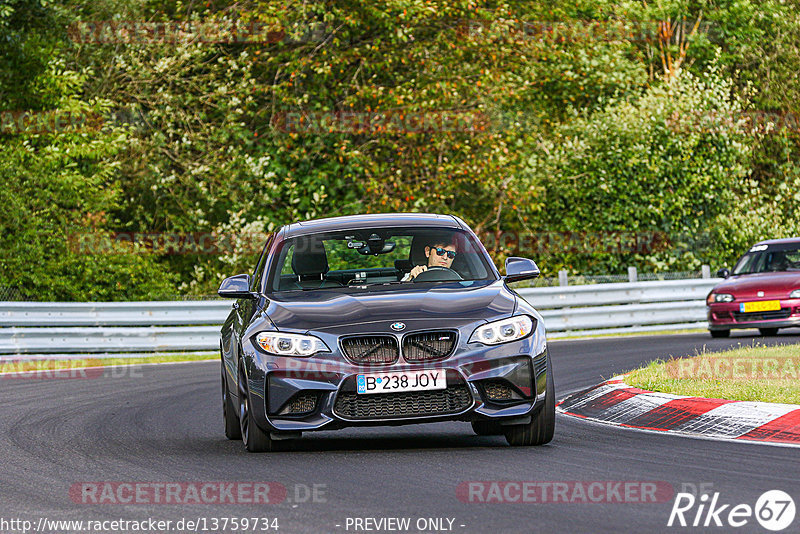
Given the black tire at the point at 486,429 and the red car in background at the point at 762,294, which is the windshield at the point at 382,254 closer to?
the black tire at the point at 486,429

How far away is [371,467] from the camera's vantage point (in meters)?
8.12

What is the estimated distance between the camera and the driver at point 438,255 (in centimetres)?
1012

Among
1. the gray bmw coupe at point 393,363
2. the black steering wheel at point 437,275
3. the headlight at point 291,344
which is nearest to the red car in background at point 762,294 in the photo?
the black steering wheel at point 437,275

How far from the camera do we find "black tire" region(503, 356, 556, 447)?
892cm

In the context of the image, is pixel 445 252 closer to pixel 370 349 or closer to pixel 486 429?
pixel 486 429

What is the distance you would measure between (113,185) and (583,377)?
54.1ft

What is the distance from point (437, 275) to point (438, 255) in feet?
0.97

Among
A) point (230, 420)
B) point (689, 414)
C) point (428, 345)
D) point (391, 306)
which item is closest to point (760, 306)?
point (689, 414)

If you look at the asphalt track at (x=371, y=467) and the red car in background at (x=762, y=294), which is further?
the red car in background at (x=762, y=294)

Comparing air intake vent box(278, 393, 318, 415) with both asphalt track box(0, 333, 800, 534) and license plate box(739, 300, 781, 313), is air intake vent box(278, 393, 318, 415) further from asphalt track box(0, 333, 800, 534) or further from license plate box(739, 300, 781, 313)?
license plate box(739, 300, 781, 313)

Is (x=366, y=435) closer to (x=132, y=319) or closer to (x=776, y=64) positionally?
(x=132, y=319)

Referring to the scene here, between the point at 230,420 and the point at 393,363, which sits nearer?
the point at 393,363

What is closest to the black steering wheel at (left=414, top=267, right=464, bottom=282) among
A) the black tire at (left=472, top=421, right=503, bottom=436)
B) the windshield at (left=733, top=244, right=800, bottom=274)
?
the black tire at (left=472, top=421, right=503, bottom=436)

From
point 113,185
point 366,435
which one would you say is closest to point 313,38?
point 113,185
